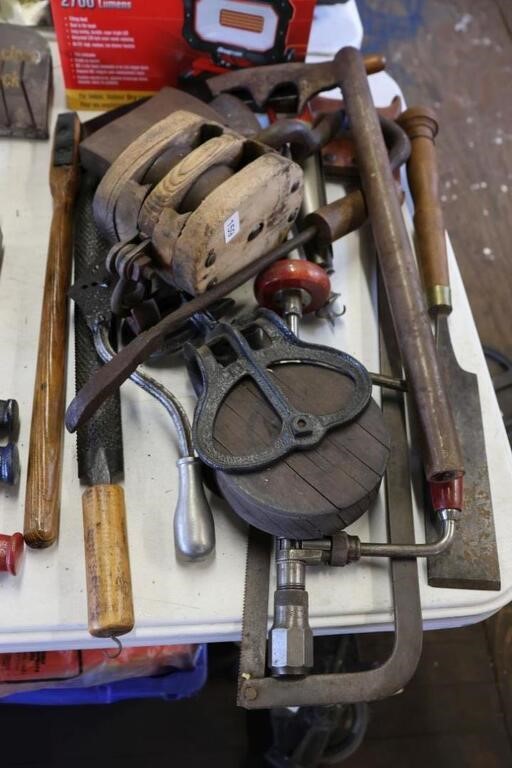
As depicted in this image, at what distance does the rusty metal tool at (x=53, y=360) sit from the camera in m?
0.67

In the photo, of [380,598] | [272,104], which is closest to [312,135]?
[272,104]

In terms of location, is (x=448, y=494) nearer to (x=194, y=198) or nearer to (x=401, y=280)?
(x=401, y=280)

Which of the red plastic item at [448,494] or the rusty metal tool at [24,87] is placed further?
the rusty metal tool at [24,87]

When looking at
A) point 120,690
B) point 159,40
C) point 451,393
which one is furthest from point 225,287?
point 120,690

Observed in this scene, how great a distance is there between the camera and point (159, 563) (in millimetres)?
677

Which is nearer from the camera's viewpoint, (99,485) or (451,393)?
(99,485)

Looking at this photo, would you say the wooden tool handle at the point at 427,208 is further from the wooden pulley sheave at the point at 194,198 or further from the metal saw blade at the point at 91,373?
the metal saw blade at the point at 91,373

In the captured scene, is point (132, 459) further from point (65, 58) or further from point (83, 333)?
point (65, 58)

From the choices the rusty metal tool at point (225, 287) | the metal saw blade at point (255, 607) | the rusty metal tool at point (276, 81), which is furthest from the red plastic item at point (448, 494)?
the rusty metal tool at point (276, 81)

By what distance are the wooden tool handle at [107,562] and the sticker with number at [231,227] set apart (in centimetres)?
29

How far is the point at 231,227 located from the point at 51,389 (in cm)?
27

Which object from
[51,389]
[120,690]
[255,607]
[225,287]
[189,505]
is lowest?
[120,690]

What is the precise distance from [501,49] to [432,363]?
1.25 metres

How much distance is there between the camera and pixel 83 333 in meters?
0.78
